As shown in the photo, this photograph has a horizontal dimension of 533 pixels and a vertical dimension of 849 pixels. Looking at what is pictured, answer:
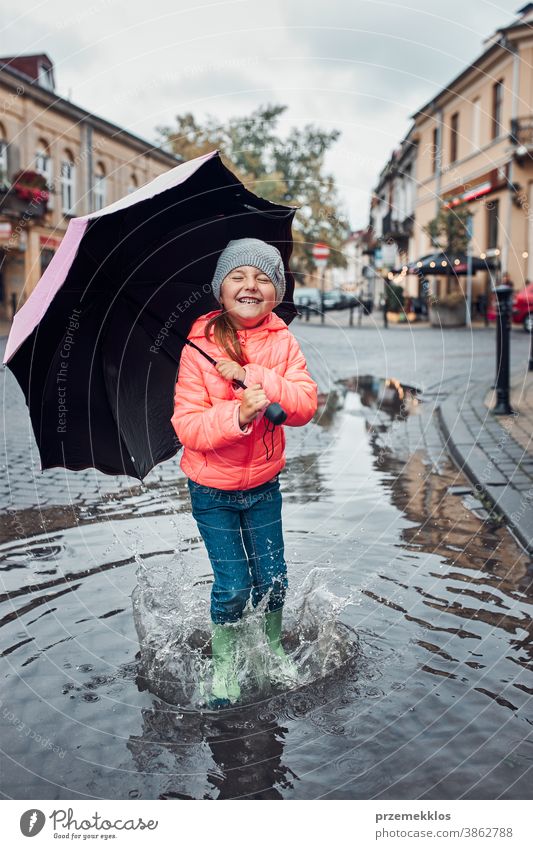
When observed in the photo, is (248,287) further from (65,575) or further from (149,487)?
(149,487)

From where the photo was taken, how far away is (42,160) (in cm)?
3209

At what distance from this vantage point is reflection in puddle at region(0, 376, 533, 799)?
8.64 ft

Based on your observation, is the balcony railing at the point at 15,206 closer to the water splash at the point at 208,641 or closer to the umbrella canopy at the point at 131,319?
the water splash at the point at 208,641

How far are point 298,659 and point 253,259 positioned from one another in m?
1.51

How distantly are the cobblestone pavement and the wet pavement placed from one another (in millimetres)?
99

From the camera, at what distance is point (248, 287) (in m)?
2.85

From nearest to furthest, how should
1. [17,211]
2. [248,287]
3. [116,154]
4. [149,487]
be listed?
[248,287] → [149,487] → [17,211] → [116,154]

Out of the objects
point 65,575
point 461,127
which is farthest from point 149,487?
point 461,127

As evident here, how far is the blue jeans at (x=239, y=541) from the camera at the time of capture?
2.98m

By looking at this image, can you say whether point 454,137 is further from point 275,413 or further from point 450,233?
point 275,413

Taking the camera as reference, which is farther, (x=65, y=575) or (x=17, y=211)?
(x=17, y=211)

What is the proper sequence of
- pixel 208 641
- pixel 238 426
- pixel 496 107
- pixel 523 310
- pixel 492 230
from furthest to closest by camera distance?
1. pixel 492 230
2. pixel 496 107
3. pixel 523 310
4. pixel 208 641
5. pixel 238 426

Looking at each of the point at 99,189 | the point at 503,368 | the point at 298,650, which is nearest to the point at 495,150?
the point at 99,189
